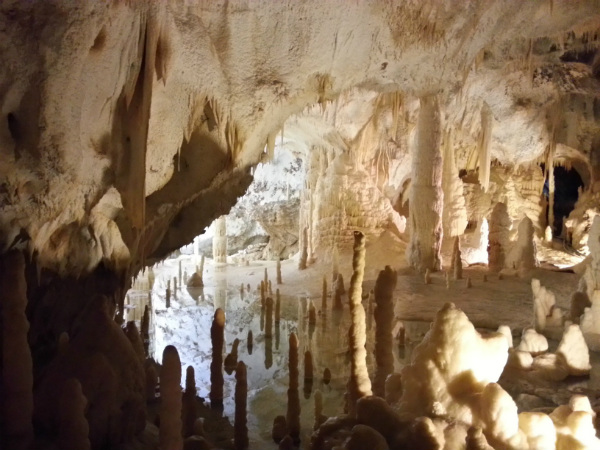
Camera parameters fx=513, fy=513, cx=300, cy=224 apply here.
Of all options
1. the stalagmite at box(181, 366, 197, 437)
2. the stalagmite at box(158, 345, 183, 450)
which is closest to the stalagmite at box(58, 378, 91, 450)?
the stalagmite at box(158, 345, 183, 450)

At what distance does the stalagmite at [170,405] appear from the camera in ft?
10.3

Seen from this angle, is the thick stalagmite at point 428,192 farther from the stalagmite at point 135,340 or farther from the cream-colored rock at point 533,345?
the stalagmite at point 135,340

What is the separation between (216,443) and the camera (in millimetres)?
4492

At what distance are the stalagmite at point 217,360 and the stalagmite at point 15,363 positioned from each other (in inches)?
89.9

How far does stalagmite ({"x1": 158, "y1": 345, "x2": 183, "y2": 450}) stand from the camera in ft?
10.3

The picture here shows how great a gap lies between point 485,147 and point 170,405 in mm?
12642

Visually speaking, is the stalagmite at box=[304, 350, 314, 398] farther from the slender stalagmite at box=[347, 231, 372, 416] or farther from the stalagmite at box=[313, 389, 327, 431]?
the slender stalagmite at box=[347, 231, 372, 416]

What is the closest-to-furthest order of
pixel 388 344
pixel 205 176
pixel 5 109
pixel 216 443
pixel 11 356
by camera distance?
pixel 11 356 → pixel 5 109 → pixel 216 443 → pixel 388 344 → pixel 205 176

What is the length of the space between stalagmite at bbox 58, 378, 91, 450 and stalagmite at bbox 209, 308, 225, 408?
230 cm

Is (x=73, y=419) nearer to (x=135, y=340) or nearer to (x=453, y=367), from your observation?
(x=135, y=340)

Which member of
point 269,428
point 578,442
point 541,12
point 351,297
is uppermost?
point 541,12

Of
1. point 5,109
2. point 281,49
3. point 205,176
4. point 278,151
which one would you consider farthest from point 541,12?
point 278,151

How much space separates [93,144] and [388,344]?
3.46 m

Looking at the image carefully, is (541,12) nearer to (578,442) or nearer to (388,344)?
(388,344)
